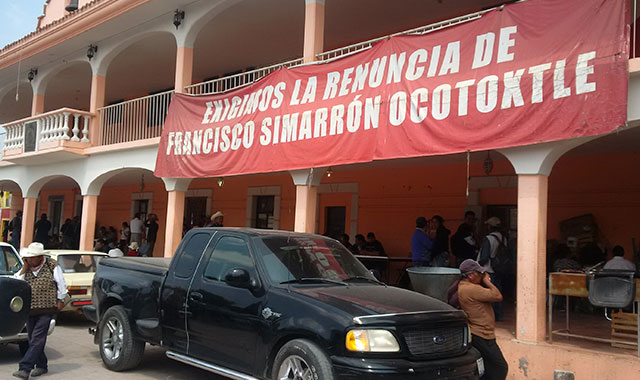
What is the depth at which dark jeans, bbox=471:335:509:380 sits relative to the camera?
5465 millimetres

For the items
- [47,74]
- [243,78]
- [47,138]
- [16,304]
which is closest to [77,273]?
[16,304]

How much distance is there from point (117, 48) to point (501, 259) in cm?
1107

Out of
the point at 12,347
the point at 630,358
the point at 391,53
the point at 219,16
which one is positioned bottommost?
the point at 12,347

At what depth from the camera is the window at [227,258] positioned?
554 centimetres

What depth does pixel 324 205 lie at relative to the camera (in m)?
14.7

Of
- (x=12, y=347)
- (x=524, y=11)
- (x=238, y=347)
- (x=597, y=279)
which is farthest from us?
(x=12, y=347)

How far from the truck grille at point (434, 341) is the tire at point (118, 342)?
11.7 ft

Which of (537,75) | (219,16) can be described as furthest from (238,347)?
(219,16)

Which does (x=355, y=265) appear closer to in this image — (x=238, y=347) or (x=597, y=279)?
Result: (x=238, y=347)

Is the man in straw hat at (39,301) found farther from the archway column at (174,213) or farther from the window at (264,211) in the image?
the window at (264,211)

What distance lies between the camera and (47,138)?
50.4ft

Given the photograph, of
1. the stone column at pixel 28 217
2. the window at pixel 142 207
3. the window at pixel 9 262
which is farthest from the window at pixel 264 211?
the window at pixel 9 262

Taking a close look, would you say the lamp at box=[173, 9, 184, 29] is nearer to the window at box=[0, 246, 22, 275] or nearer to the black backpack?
the window at box=[0, 246, 22, 275]

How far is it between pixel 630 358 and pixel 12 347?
26.5ft
